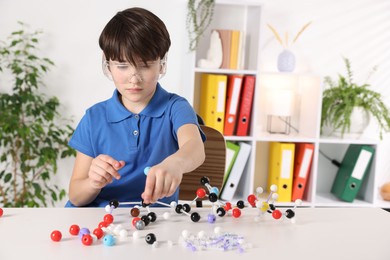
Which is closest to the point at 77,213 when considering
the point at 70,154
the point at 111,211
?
the point at 111,211

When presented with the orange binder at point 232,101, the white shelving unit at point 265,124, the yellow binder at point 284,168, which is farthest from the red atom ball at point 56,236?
the yellow binder at point 284,168

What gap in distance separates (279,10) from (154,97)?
2163 millimetres

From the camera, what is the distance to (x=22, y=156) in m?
3.27

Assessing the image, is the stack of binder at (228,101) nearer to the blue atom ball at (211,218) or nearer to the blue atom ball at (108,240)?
the blue atom ball at (211,218)

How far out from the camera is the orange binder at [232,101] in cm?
338

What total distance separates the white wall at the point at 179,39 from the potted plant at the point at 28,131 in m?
0.07

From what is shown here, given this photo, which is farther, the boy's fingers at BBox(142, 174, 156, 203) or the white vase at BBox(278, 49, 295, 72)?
the white vase at BBox(278, 49, 295, 72)

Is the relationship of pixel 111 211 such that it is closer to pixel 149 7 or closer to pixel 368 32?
pixel 149 7

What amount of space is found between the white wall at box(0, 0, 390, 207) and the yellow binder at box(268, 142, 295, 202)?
540mm

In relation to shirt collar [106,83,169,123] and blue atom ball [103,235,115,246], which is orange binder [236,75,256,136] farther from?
blue atom ball [103,235,115,246]

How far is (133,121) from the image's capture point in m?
1.67

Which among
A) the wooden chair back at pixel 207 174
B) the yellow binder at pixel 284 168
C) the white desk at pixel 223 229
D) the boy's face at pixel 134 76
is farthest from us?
the yellow binder at pixel 284 168

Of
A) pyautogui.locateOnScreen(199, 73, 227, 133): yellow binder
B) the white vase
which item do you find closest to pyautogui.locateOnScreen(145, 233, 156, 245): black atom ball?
pyautogui.locateOnScreen(199, 73, 227, 133): yellow binder

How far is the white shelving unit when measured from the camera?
3.43 meters
